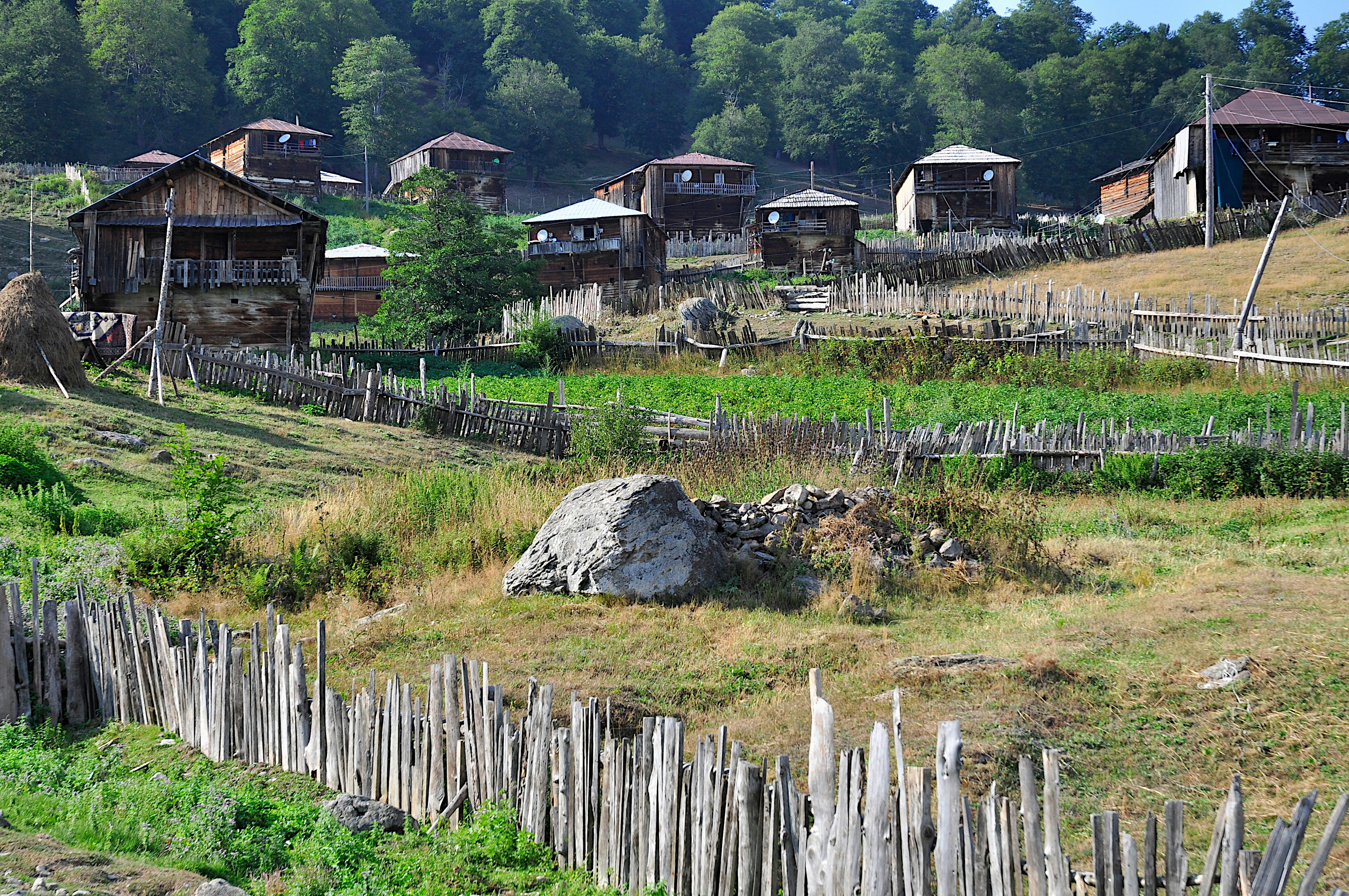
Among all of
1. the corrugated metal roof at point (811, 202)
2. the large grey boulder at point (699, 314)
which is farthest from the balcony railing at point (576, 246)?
the large grey boulder at point (699, 314)

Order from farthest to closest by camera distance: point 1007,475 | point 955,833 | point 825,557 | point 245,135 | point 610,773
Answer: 1. point 245,135
2. point 1007,475
3. point 825,557
4. point 610,773
5. point 955,833

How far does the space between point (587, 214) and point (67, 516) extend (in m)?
37.2

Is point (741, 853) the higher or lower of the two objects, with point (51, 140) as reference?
lower

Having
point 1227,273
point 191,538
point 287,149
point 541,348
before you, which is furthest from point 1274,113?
point 287,149

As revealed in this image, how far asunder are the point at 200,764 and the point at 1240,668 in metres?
7.56

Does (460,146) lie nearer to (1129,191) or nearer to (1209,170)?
(1129,191)

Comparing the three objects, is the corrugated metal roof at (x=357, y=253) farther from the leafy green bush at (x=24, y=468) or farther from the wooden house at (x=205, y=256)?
the leafy green bush at (x=24, y=468)

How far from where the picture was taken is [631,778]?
5.12 m

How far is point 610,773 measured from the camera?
5.19 meters

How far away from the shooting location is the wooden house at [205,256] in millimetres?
29672

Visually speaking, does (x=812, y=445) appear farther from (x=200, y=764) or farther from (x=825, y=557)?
(x=200, y=764)

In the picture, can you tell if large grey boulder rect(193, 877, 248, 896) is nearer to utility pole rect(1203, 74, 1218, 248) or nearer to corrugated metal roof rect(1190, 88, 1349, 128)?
utility pole rect(1203, 74, 1218, 248)

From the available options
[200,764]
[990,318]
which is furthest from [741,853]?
[990,318]

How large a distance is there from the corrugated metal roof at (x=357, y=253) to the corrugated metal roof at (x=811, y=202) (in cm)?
1848
